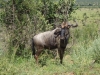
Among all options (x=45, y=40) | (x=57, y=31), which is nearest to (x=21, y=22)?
(x=45, y=40)

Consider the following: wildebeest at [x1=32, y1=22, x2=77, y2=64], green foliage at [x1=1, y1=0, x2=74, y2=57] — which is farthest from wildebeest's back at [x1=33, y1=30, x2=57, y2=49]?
green foliage at [x1=1, y1=0, x2=74, y2=57]

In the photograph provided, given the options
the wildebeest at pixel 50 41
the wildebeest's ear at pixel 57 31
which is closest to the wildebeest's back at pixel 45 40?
the wildebeest at pixel 50 41

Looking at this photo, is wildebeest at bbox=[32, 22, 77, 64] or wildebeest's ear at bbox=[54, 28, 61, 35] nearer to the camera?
wildebeest's ear at bbox=[54, 28, 61, 35]

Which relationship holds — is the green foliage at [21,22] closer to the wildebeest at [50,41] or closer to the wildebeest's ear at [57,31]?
the wildebeest at [50,41]

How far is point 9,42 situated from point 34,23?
230 centimetres

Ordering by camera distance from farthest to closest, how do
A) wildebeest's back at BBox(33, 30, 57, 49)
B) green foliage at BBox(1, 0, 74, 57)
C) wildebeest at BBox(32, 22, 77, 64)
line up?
green foliage at BBox(1, 0, 74, 57)
wildebeest's back at BBox(33, 30, 57, 49)
wildebeest at BBox(32, 22, 77, 64)

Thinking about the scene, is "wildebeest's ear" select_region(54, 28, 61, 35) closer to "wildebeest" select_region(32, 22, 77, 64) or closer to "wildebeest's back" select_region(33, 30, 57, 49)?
"wildebeest" select_region(32, 22, 77, 64)

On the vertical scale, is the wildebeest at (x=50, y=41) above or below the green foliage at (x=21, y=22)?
below

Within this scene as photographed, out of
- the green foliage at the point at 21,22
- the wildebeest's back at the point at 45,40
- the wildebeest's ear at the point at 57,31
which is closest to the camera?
the wildebeest's ear at the point at 57,31

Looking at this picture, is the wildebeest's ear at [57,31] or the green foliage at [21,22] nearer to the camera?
the wildebeest's ear at [57,31]

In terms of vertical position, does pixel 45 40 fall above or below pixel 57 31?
below

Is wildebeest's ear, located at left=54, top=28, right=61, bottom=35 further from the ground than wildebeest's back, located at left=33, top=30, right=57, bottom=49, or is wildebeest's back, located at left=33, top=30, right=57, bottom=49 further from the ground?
wildebeest's ear, located at left=54, top=28, right=61, bottom=35

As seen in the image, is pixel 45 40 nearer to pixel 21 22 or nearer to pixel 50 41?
pixel 50 41

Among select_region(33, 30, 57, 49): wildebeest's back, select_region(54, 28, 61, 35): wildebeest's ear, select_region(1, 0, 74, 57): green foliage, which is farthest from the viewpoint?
select_region(1, 0, 74, 57): green foliage
